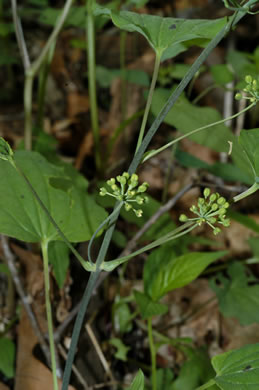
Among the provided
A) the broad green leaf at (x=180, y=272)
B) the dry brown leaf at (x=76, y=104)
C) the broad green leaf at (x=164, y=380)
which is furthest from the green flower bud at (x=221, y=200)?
the dry brown leaf at (x=76, y=104)

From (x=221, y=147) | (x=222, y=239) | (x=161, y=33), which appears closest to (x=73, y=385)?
(x=221, y=147)

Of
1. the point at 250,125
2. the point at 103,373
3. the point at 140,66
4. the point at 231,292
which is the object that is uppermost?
the point at 140,66

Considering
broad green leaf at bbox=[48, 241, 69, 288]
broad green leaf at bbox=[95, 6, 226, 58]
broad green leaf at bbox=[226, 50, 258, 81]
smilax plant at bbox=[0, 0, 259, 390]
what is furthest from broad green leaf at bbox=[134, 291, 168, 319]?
broad green leaf at bbox=[226, 50, 258, 81]

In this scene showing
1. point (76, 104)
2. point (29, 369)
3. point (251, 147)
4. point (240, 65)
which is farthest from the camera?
point (76, 104)

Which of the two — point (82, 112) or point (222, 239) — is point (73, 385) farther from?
point (82, 112)

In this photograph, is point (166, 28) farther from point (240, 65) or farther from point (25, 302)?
point (240, 65)

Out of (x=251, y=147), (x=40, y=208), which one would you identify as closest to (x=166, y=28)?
(x=251, y=147)

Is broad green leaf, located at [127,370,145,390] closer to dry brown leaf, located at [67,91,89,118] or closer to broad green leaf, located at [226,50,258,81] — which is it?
broad green leaf, located at [226,50,258,81]
